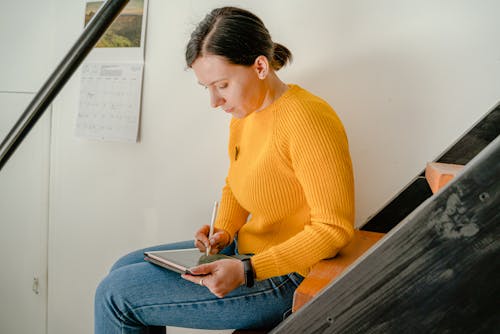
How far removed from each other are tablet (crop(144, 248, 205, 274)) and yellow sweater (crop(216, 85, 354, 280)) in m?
0.15

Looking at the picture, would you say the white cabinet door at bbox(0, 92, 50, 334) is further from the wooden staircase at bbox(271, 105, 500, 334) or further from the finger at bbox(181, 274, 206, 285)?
the wooden staircase at bbox(271, 105, 500, 334)

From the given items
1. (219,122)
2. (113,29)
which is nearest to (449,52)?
(219,122)

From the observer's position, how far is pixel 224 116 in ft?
4.97

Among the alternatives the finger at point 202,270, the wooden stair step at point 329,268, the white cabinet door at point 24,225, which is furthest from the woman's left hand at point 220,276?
the white cabinet door at point 24,225

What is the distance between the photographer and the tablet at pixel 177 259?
3.06ft

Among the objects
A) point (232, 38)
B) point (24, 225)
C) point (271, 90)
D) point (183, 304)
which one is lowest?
point (24, 225)

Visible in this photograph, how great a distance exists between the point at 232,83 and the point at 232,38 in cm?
11

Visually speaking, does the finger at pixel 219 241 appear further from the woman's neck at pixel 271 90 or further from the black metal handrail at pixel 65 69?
the black metal handrail at pixel 65 69

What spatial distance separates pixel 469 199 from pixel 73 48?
30.2 inches

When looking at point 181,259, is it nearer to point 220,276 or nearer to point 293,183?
point 220,276

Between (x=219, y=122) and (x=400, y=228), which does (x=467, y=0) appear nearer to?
(x=219, y=122)

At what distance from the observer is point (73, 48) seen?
839mm

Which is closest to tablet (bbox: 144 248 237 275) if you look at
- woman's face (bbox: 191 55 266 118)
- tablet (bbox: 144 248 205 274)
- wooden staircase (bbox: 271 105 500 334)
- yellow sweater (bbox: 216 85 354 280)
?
tablet (bbox: 144 248 205 274)

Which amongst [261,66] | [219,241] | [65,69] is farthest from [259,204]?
[65,69]
